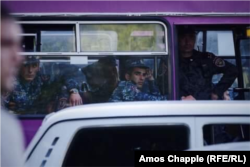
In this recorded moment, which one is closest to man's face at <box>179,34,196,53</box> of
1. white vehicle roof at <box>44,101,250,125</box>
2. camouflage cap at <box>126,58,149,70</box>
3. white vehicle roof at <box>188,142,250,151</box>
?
camouflage cap at <box>126,58,149,70</box>

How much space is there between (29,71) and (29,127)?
27.3 inches

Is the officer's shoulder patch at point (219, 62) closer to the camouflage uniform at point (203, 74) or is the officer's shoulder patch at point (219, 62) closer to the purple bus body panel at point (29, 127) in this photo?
the camouflage uniform at point (203, 74)

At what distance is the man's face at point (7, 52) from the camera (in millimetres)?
1556

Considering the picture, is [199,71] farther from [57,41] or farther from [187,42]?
[57,41]

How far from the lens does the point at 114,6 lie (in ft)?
18.2

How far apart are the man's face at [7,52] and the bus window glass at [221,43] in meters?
4.39

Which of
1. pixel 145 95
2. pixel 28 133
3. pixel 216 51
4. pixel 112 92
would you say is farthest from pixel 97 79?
pixel 216 51

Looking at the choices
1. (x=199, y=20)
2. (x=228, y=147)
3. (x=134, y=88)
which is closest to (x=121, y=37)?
(x=134, y=88)

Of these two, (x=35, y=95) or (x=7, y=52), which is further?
(x=35, y=95)

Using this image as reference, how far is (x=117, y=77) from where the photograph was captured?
5.54m

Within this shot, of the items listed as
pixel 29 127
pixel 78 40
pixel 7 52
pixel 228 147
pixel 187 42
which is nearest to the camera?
pixel 7 52

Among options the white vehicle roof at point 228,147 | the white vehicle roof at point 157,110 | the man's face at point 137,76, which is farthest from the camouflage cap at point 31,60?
the white vehicle roof at point 228,147

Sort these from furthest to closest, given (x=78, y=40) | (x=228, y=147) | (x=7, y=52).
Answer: (x=78, y=40) < (x=228, y=147) < (x=7, y=52)

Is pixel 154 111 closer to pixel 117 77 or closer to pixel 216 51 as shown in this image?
pixel 117 77
